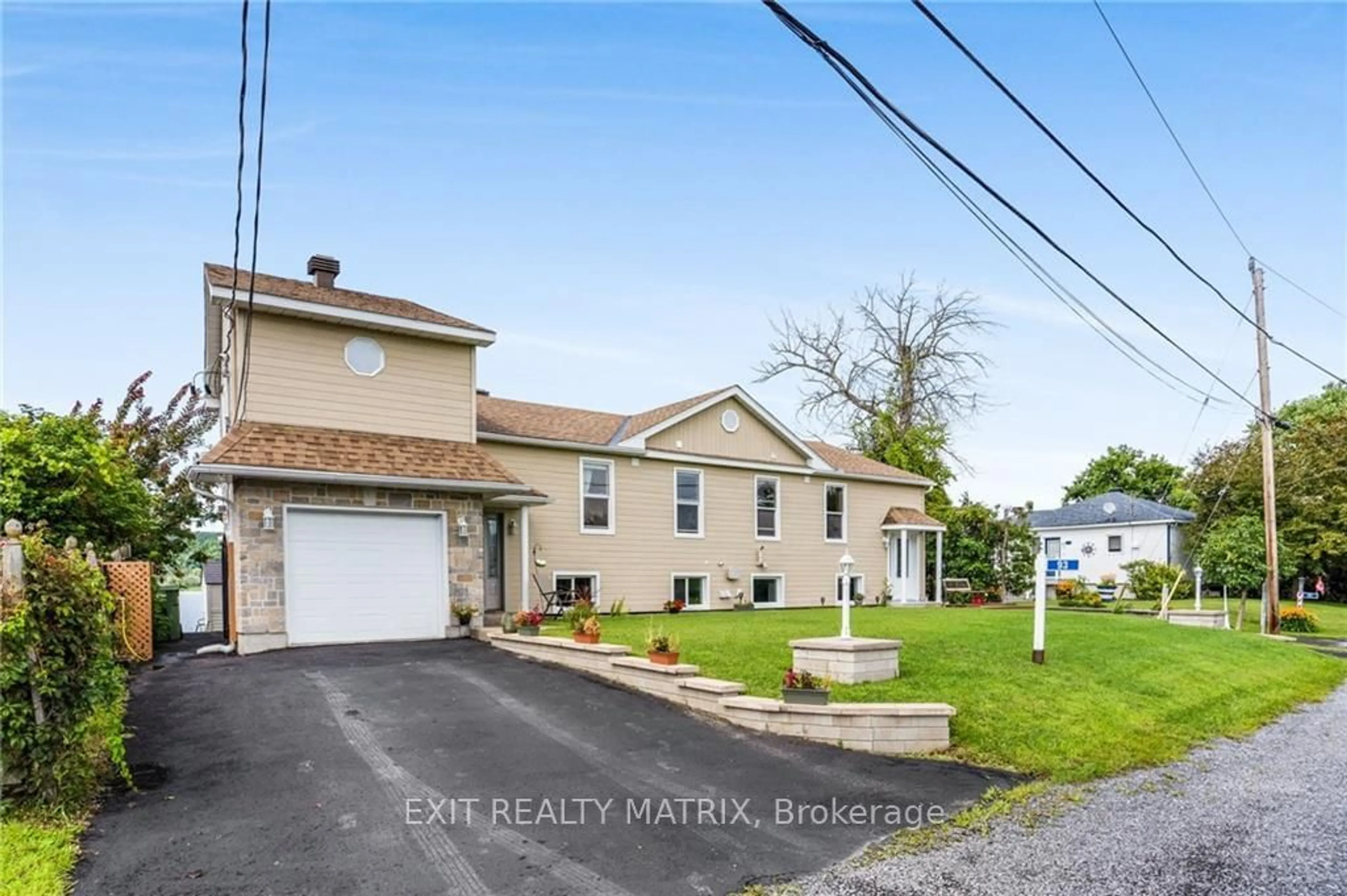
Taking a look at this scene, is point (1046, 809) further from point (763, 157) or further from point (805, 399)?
point (805, 399)

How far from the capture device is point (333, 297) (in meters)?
12.7

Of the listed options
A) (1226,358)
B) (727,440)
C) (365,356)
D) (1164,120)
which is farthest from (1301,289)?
(365,356)

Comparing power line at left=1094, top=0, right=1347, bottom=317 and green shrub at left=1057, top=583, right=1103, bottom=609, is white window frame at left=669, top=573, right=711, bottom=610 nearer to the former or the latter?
power line at left=1094, top=0, right=1347, bottom=317

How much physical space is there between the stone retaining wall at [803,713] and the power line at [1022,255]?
16.0 ft

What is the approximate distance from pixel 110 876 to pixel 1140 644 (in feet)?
39.4

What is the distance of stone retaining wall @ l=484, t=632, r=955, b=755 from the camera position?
6.77 m

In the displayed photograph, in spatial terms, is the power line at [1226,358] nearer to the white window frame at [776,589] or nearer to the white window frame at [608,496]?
the white window frame at [776,589]

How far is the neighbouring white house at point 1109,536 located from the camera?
33.0 meters

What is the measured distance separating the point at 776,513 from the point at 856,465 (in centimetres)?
377

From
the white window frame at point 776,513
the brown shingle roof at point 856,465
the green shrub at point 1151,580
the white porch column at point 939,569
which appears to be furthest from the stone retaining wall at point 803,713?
the green shrub at point 1151,580

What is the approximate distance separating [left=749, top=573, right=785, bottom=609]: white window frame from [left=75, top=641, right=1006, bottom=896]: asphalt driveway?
10.6 meters

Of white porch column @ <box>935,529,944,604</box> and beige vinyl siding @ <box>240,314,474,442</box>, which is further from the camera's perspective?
white porch column @ <box>935,529,944,604</box>

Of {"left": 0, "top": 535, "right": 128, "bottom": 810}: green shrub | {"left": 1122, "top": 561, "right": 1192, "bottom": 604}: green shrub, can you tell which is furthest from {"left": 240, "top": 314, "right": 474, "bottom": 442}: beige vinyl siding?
{"left": 1122, "top": 561, "right": 1192, "bottom": 604}: green shrub

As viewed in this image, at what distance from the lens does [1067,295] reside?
1074 cm
